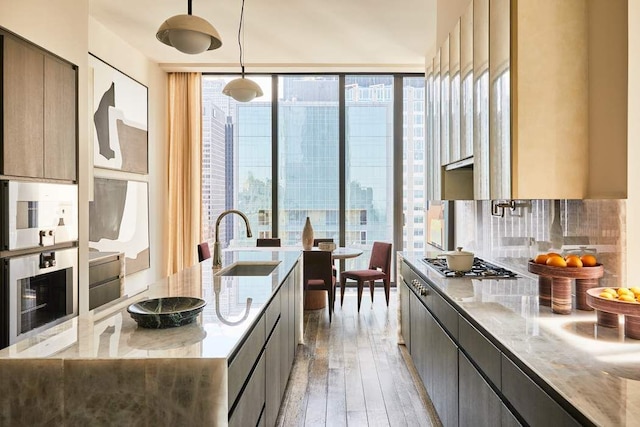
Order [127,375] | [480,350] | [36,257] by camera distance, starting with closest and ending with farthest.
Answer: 1. [127,375]
2. [480,350]
3. [36,257]

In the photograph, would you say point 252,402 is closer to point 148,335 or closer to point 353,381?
point 148,335

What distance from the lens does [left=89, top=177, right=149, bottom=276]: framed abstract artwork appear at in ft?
15.1

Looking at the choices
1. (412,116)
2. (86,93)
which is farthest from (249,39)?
(412,116)

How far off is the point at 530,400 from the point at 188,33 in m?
2.32

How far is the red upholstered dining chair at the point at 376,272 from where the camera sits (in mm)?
5438

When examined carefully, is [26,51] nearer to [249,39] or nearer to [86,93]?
[86,93]

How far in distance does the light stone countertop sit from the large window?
4391 millimetres

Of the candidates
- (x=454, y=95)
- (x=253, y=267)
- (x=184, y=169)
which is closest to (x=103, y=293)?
(x=253, y=267)

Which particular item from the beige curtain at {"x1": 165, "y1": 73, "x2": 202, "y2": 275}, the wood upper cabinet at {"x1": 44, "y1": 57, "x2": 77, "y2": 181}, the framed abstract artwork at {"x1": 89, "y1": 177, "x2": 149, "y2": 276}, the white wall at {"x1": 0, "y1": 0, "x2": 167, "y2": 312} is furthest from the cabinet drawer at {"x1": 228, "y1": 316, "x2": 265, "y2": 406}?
the beige curtain at {"x1": 165, "y1": 73, "x2": 202, "y2": 275}

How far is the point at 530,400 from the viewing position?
1304 mm

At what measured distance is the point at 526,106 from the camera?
208cm

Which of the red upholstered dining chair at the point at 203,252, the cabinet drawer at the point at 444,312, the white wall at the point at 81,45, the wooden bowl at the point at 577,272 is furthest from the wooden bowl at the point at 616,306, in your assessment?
the red upholstered dining chair at the point at 203,252

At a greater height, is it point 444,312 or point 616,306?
point 616,306

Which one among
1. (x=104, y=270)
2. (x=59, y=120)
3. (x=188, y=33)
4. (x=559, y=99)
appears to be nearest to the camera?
(x=559, y=99)
